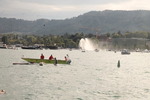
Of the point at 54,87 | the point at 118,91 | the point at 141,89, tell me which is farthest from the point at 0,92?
the point at 141,89

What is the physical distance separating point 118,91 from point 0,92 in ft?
59.3

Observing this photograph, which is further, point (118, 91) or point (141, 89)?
point (141, 89)

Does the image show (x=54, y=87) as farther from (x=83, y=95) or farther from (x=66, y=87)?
(x=83, y=95)

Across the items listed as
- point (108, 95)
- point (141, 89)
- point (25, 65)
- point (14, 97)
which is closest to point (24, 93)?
point (14, 97)

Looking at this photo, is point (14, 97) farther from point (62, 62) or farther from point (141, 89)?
point (62, 62)

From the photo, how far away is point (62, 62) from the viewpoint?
3841 inches

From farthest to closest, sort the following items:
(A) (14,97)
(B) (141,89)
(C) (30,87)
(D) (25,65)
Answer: (D) (25,65) → (B) (141,89) → (C) (30,87) → (A) (14,97)

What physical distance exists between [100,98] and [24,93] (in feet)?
34.1

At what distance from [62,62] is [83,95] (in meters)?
53.5

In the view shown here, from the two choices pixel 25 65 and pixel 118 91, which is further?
pixel 25 65

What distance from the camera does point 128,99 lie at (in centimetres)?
4347

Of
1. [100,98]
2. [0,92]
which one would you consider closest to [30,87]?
[0,92]

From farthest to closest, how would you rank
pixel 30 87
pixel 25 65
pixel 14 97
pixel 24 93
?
pixel 25 65 < pixel 30 87 < pixel 24 93 < pixel 14 97

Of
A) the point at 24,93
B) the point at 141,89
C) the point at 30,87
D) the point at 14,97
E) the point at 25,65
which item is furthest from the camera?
the point at 25,65
